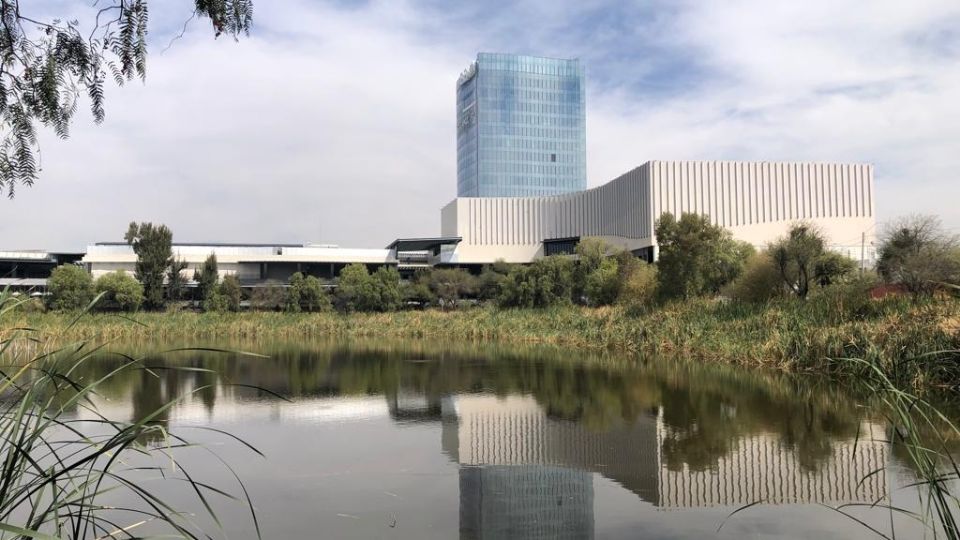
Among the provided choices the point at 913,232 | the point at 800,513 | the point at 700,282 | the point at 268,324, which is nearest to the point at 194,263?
the point at 268,324

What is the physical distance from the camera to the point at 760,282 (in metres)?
29.8

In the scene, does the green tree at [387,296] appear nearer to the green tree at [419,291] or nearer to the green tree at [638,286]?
the green tree at [419,291]

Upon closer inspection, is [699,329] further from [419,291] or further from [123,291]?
[123,291]

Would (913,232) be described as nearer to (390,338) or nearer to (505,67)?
(390,338)

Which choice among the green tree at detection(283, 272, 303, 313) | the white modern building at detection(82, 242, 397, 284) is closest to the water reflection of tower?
the green tree at detection(283, 272, 303, 313)

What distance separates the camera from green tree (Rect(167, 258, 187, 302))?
174 ft

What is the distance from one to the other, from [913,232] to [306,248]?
5761 cm

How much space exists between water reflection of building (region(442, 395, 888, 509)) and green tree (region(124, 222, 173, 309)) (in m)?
45.4

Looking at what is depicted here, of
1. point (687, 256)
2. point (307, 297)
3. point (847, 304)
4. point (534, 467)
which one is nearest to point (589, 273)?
point (687, 256)

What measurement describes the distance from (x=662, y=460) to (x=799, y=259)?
72.8 ft

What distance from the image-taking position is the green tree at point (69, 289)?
46.7 m

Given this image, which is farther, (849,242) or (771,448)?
(849,242)

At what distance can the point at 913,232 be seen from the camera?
30.2 m

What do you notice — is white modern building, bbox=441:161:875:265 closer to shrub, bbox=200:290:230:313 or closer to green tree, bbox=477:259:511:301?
green tree, bbox=477:259:511:301
